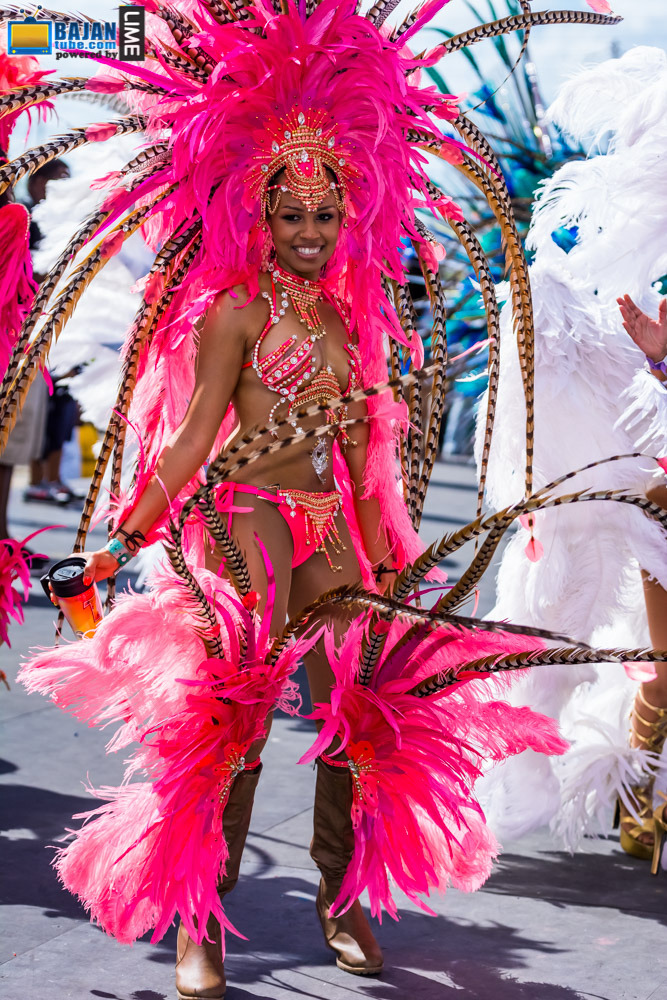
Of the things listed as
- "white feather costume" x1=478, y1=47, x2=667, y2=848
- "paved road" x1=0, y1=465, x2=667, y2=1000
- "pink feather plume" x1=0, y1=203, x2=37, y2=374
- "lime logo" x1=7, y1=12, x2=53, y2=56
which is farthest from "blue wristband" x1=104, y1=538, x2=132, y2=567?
"white feather costume" x1=478, y1=47, x2=667, y2=848

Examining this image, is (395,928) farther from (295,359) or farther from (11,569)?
(295,359)

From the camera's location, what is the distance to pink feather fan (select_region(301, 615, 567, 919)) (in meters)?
2.17

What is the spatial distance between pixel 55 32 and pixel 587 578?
1.73 metres

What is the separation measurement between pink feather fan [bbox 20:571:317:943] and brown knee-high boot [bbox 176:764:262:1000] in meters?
0.07

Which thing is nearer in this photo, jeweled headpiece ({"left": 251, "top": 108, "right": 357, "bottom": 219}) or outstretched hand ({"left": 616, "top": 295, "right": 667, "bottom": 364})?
jeweled headpiece ({"left": 251, "top": 108, "right": 357, "bottom": 219})

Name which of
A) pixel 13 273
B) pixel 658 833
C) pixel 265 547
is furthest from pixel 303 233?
pixel 658 833

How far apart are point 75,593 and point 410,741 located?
0.66m

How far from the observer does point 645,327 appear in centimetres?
282


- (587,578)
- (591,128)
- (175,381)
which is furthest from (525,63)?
(175,381)

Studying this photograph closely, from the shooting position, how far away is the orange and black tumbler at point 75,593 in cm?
205

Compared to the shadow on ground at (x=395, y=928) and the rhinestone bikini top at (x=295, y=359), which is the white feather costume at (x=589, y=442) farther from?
the rhinestone bikini top at (x=295, y=359)

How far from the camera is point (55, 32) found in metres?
2.41

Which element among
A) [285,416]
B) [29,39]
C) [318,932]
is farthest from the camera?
[29,39]

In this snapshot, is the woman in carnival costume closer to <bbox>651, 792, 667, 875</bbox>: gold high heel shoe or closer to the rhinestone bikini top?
the rhinestone bikini top
